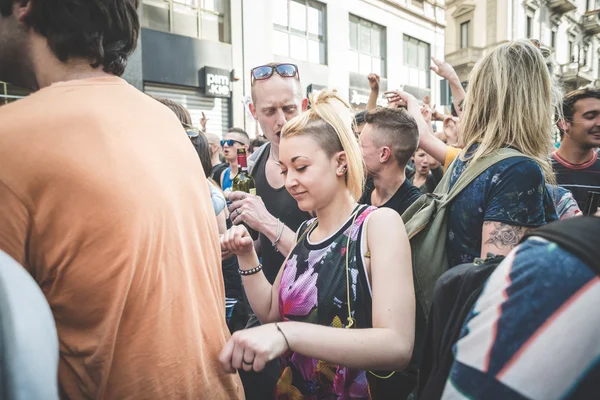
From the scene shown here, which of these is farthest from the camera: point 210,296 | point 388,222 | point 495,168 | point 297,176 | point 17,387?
point 495,168

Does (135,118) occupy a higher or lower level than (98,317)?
higher

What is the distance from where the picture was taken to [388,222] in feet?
5.12

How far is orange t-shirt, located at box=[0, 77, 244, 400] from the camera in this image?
912mm

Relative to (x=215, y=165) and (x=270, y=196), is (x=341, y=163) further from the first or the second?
(x=215, y=165)

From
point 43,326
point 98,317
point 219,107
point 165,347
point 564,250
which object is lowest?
point 165,347

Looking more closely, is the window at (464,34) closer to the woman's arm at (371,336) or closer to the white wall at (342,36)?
the white wall at (342,36)

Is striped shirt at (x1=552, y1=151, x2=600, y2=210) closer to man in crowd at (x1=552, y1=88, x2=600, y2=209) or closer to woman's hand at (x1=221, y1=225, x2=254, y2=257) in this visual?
man in crowd at (x1=552, y1=88, x2=600, y2=209)

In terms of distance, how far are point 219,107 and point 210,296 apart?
1238 centimetres

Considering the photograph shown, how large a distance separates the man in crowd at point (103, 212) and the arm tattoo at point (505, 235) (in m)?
1.29

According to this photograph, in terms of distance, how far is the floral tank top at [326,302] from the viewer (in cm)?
155

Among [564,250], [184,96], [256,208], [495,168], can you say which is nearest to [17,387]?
[564,250]

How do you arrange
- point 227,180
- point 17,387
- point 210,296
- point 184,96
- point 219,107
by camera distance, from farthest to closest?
point 219,107 < point 184,96 < point 227,180 < point 210,296 < point 17,387

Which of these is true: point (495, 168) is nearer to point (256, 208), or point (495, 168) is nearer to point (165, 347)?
point (256, 208)

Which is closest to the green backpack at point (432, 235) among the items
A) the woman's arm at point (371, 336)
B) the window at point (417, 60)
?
the woman's arm at point (371, 336)
